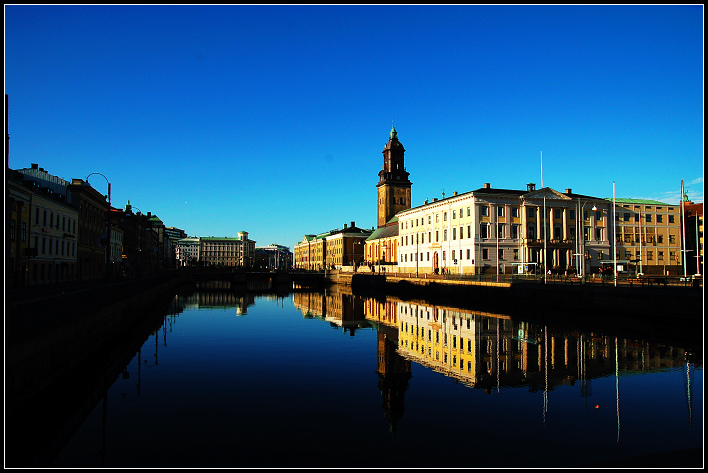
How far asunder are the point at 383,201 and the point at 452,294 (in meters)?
A: 91.8

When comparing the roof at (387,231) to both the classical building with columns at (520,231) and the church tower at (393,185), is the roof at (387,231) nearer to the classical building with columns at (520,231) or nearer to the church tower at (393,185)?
the church tower at (393,185)

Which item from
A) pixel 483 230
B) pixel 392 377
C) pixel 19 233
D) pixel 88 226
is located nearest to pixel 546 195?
pixel 483 230

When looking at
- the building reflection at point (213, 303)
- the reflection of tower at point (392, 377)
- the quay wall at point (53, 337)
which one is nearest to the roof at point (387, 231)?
the building reflection at point (213, 303)

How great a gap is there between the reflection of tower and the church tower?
124586 millimetres

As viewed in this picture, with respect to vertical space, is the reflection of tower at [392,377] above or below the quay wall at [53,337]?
below

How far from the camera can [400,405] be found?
18.9 m

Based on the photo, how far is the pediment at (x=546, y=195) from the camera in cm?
9025

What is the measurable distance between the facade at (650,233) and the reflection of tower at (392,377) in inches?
3066

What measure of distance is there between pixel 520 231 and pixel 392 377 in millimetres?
72755

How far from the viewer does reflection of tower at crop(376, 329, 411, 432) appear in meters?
18.1

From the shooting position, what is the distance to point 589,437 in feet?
49.9

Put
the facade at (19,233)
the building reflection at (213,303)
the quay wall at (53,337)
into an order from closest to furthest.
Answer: the quay wall at (53,337) → the facade at (19,233) → the building reflection at (213,303)

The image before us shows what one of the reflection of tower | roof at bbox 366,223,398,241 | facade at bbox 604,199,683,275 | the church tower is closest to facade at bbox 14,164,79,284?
the reflection of tower

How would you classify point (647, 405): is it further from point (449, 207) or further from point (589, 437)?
point (449, 207)
